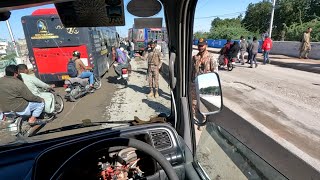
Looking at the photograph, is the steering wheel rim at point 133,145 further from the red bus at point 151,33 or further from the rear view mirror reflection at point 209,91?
the red bus at point 151,33

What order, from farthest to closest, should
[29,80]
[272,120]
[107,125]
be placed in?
1. [272,120]
2. [29,80]
3. [107,125]

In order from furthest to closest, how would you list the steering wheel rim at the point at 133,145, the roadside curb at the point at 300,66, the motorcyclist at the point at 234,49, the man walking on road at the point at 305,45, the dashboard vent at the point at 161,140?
1. the man walking on road at the point at 305,45
2. the motorcyclist at the point at 234,49
3. the roadside curb at the point at 300,66
4. the dashboard vent at the point at 161,140
5. the steering wheel rim at the point at 133,145

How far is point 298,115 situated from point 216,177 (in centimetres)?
524

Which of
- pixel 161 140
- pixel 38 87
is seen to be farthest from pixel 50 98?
pixel 161 140

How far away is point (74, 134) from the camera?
188 centimetres

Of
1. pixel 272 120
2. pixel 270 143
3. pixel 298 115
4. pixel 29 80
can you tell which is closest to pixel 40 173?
pixel 29 80

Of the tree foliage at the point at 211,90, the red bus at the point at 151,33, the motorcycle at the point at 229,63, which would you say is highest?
the red bus at the point at 151,33

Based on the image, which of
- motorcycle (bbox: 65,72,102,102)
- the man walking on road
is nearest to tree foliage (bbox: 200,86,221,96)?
motorcycle (bbox: 65,72,102,102)

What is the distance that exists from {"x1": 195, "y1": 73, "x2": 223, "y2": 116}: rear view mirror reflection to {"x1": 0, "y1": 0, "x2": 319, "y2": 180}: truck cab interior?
0.04 ft

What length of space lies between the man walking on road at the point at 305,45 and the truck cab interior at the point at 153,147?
15293mm

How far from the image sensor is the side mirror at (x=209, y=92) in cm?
185

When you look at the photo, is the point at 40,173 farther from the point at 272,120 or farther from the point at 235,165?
the point at 272,120

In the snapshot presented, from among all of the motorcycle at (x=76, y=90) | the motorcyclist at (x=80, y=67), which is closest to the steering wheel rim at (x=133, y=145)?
the motorcycle at (x=76, y=90)

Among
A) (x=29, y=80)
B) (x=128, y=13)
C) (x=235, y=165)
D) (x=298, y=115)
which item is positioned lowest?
(x=298, y=115)
